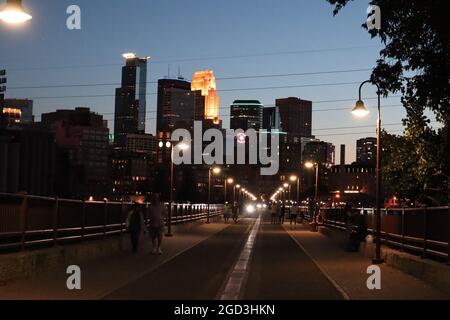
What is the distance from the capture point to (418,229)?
18453mm

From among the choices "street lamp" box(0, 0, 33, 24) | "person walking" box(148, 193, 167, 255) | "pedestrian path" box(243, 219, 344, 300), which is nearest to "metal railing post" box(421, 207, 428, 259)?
"pedestrian path" box(243, 219, 344, 300)

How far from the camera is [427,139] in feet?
89.7

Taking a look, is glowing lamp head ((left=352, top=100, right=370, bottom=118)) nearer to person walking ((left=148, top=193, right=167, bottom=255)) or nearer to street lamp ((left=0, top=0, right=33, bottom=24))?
person walking ((left=148, top=193, right=167, bottom=255))

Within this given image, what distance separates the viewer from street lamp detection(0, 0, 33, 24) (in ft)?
30.6

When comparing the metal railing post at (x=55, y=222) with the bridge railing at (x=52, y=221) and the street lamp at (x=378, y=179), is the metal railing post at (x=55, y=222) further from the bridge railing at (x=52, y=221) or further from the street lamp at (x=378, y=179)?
the street lamp at (x=378, y=179)

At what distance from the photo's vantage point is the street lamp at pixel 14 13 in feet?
30.6

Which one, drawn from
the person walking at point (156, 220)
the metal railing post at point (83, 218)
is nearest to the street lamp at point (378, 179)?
the person walking at point (156, 220)

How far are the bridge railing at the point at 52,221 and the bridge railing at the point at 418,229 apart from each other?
9.11 metres

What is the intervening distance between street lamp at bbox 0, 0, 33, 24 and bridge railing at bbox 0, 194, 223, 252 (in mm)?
6191

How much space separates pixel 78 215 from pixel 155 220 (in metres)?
3.49

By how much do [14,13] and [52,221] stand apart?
9.55 meters
